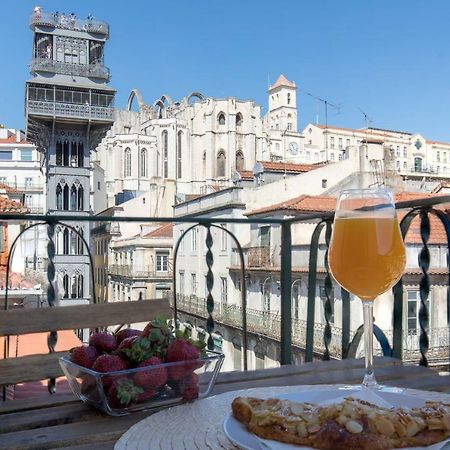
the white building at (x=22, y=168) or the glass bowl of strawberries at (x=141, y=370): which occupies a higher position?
the white building at (x=22, y=168)

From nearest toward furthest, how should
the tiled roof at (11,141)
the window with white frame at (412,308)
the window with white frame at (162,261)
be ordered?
the window with white frame at (412,308), the window with white frame at (162,261), the tiled roof at (11,141)

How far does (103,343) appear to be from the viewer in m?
1.10

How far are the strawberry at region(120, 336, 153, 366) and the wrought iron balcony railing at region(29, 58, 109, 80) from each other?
33472mm

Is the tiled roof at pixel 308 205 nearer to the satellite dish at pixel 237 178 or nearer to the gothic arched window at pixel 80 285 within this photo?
the satellite dish at pixel 237 178

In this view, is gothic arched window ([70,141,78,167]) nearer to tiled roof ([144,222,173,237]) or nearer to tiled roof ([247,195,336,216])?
tiled roof ([144,222,173,237])

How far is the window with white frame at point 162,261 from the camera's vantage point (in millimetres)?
29734

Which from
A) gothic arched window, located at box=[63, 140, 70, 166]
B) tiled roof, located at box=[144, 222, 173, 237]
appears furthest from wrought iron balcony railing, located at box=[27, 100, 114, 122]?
tiled roof, located at box=[144, 222, 173, 237]

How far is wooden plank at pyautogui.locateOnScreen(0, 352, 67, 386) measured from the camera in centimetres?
142

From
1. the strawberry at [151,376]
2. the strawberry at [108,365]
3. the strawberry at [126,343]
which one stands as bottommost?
the strawberry at [151,376]

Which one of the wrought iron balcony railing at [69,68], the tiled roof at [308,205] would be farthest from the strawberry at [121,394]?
the wrought iron balcony railing at [69,68]

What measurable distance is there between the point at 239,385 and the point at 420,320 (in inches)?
38.8

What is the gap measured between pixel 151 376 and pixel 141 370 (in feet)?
0.07

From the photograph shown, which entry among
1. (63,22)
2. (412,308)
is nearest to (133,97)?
(63,22)

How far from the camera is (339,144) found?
79.6 m
